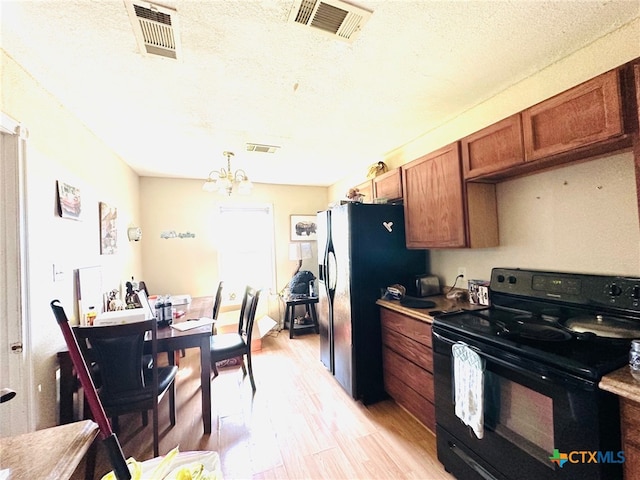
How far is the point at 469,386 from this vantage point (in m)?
1.34

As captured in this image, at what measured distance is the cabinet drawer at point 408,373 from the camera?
1.80 metres

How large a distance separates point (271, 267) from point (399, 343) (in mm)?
2782

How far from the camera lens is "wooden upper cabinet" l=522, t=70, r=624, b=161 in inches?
45.7

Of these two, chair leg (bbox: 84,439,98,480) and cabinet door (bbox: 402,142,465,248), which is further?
cabinet door (bbox: 402,142,465,248)

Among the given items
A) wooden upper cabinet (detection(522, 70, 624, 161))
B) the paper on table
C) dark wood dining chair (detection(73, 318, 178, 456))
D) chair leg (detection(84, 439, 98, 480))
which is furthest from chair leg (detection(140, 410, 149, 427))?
wooden upper cabinet (detection(522, 70, 624, 161))

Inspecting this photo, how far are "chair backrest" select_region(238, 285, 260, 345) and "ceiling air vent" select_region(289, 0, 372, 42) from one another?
2021mm

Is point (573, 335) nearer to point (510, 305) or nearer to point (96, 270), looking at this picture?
point (510, 305)

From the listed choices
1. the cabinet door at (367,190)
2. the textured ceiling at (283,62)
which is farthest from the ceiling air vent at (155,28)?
the cabinet door at (367,190)

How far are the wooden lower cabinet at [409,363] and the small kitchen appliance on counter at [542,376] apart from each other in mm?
201

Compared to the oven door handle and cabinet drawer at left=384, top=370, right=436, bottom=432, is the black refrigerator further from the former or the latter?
the oven door handle

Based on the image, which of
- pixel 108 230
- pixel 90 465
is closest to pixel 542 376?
pixel 90 465

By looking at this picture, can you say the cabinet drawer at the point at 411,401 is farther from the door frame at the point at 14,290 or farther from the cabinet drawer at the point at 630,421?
the door frame at the point at 14,290

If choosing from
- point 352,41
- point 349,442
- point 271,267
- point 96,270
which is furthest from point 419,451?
point 271,267

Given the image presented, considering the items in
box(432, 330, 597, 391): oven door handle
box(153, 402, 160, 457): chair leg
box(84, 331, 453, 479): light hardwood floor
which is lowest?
box(84, 331, 453, 479): light hardwood floor
